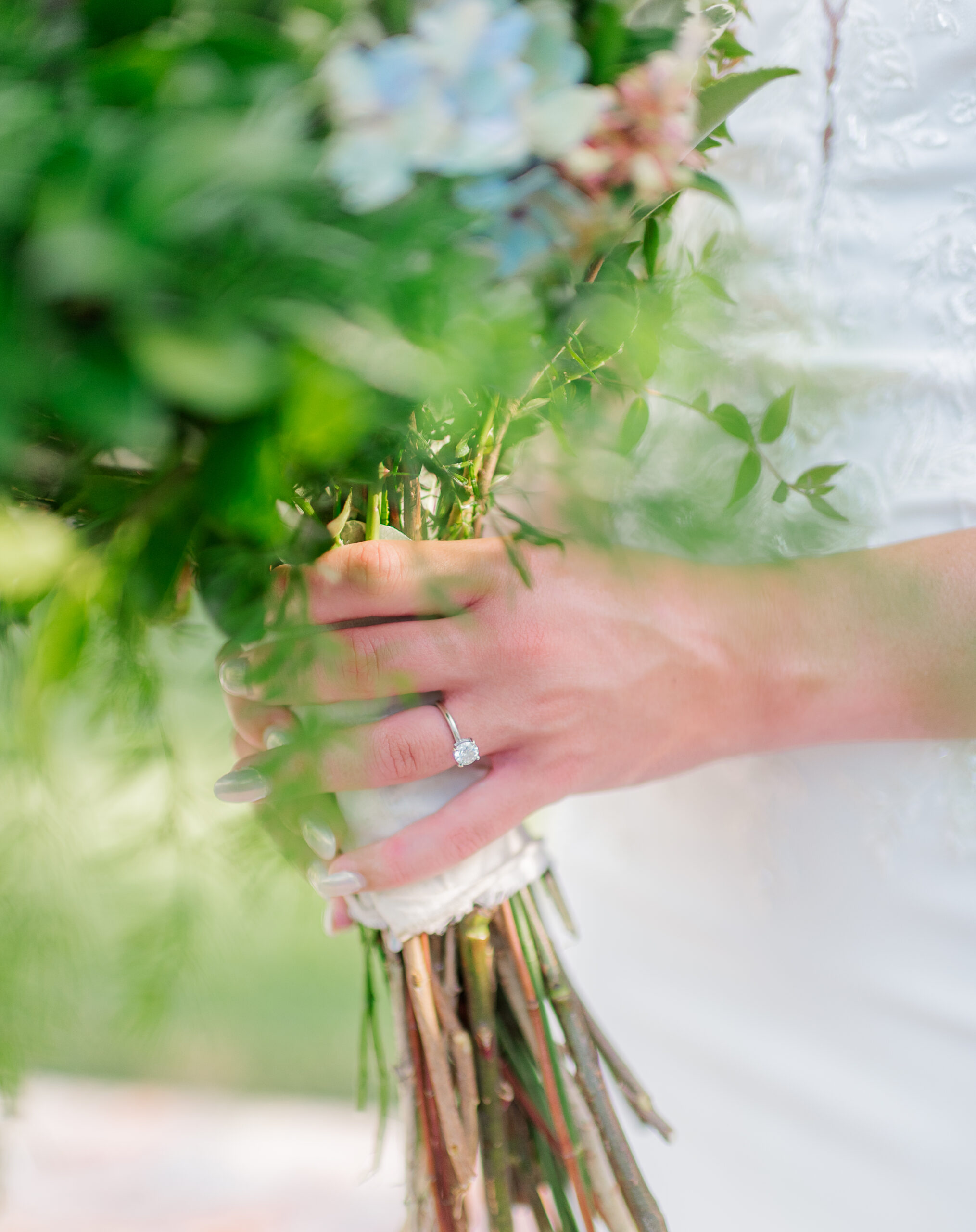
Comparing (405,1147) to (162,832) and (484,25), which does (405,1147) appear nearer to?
(162,832)

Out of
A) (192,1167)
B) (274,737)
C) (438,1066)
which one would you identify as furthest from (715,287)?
(192,1167)

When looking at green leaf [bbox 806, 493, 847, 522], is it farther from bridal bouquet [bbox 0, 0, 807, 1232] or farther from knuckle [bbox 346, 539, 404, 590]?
knuckle [bbox 346, 539, 404, 590]

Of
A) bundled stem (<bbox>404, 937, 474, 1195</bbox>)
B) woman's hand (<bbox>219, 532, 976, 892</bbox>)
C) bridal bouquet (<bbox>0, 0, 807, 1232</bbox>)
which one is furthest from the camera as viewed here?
bundled stem (<bbox>404, 937, 474, 1195</bbox>)

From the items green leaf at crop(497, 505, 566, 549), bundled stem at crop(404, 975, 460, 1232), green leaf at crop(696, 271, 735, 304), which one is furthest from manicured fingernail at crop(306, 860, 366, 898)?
green leaf at crop(696, 271, 735, 304)

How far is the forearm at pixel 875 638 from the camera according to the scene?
19.8 inches

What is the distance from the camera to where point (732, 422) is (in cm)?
37

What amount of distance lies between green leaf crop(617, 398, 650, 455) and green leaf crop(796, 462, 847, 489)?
122mm

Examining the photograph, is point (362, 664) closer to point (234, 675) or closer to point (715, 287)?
point (234, 675)

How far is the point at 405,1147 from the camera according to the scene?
54 centimetres

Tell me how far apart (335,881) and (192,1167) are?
979 mm

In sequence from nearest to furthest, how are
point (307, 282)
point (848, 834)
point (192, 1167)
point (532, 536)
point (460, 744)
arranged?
point (307, 282), point (532, 536), point (460, 744), point (848, 834), point (192, 1167)

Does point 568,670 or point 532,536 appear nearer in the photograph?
point 532,536

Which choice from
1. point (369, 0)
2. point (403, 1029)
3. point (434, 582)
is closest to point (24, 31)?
point (369, 0)

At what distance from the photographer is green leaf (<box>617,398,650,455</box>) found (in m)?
0.34
